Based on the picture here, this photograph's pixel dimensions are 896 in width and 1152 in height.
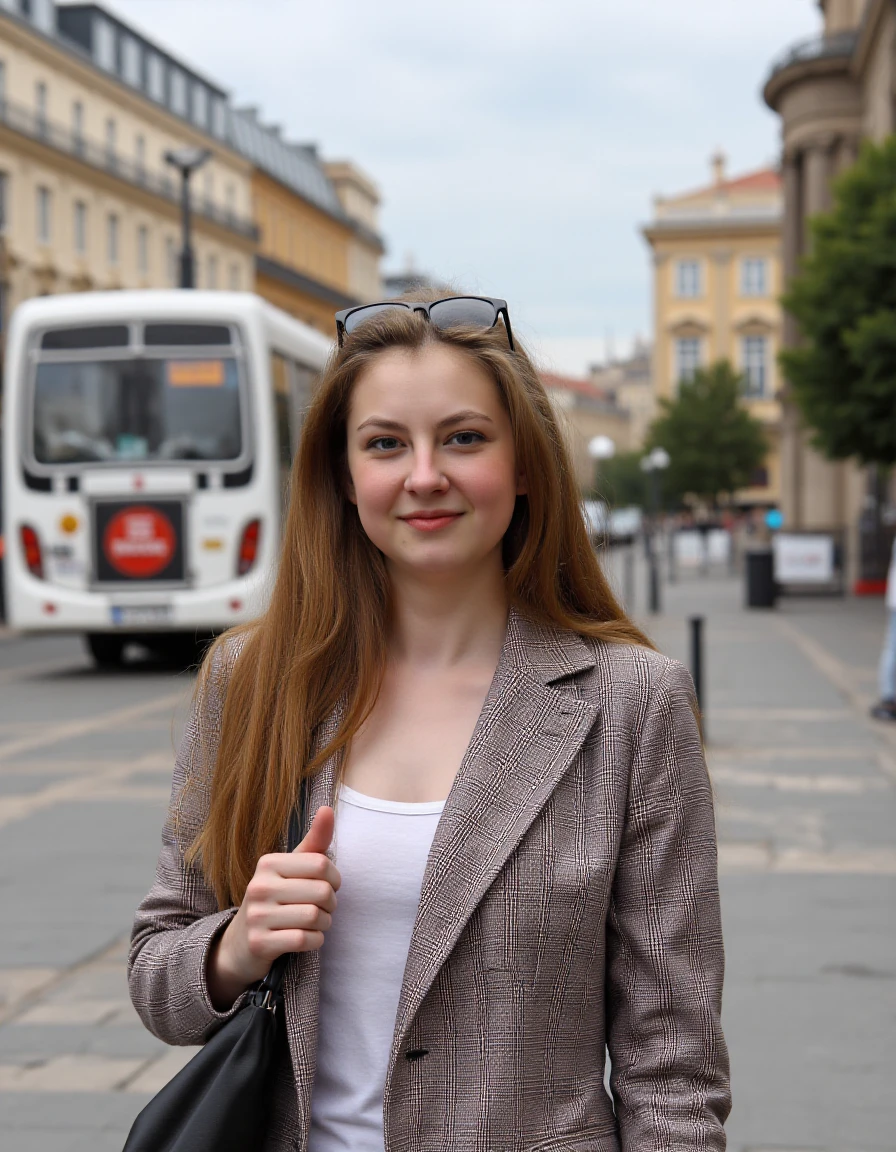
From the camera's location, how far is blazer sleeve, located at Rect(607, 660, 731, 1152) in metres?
1.85

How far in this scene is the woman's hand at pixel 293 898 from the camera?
69.4 inches

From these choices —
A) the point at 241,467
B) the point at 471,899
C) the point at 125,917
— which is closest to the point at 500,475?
the point at 471,899

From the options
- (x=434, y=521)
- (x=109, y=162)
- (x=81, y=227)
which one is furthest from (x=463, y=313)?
(x=109, y=162)

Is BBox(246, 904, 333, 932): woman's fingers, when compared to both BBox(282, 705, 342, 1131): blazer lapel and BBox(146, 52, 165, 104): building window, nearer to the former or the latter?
BBox(282, 705, 342, 1131): blazer lapel

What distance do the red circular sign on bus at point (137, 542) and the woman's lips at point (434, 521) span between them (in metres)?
13.1

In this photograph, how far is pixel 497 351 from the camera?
1985 mm

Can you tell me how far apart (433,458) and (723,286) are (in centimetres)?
8871

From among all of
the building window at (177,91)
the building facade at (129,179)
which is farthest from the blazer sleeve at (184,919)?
the building window at (177,91)

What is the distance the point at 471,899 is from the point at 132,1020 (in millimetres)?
3293

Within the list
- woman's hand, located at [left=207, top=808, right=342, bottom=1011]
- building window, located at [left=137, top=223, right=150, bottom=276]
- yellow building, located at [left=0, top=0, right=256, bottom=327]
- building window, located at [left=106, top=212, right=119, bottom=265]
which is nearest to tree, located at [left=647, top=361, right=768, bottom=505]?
yellow building, located at [left=0, top=0, right=256, bottom=327]

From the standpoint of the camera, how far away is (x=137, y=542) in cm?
1490

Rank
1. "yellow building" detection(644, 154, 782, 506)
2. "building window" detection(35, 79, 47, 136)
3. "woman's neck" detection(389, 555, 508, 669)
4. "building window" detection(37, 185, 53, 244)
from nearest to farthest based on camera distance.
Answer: "woman's neck" detection(389, 555, 508, 669) → "building window" detection(35, 79, 47, 136) → "building window" detection(37, 185, 53, 244) → "yellow building" detection(644, 154, 782, 506)

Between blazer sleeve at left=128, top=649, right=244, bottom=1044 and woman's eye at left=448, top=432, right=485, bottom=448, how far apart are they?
0.40 metres

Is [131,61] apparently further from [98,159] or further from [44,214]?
[44,214]
